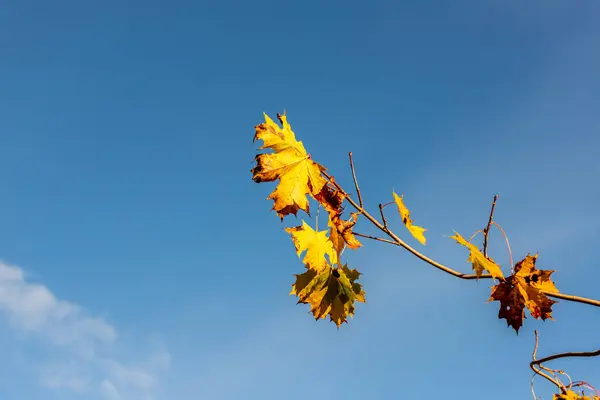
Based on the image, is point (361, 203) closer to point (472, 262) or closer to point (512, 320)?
point (472, 262)

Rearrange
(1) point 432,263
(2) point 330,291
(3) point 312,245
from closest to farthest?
(1) point 432,263, (3) point 312,245, (2) point 330,291

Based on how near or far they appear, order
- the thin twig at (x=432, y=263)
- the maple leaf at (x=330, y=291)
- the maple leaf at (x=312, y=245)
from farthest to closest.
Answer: the maple leaf at (x=330, y=291), the maple leaf at (x=312, y=245), the thin twig at (x=432, y=263)

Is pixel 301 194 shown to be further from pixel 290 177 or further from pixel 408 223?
pixel 408 223

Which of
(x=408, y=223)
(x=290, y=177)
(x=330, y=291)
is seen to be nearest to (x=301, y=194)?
(x=290, y=177)

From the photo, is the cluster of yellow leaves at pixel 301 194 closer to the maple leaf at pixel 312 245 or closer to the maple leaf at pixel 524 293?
the maple leaf at pixel 312 245

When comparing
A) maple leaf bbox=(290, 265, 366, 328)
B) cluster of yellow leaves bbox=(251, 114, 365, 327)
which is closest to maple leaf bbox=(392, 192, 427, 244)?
cluster of yellow leaves bbox=(251, 114, 365, 327)

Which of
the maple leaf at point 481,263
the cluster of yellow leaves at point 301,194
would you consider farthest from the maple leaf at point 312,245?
the maple leaf at point 481,263
